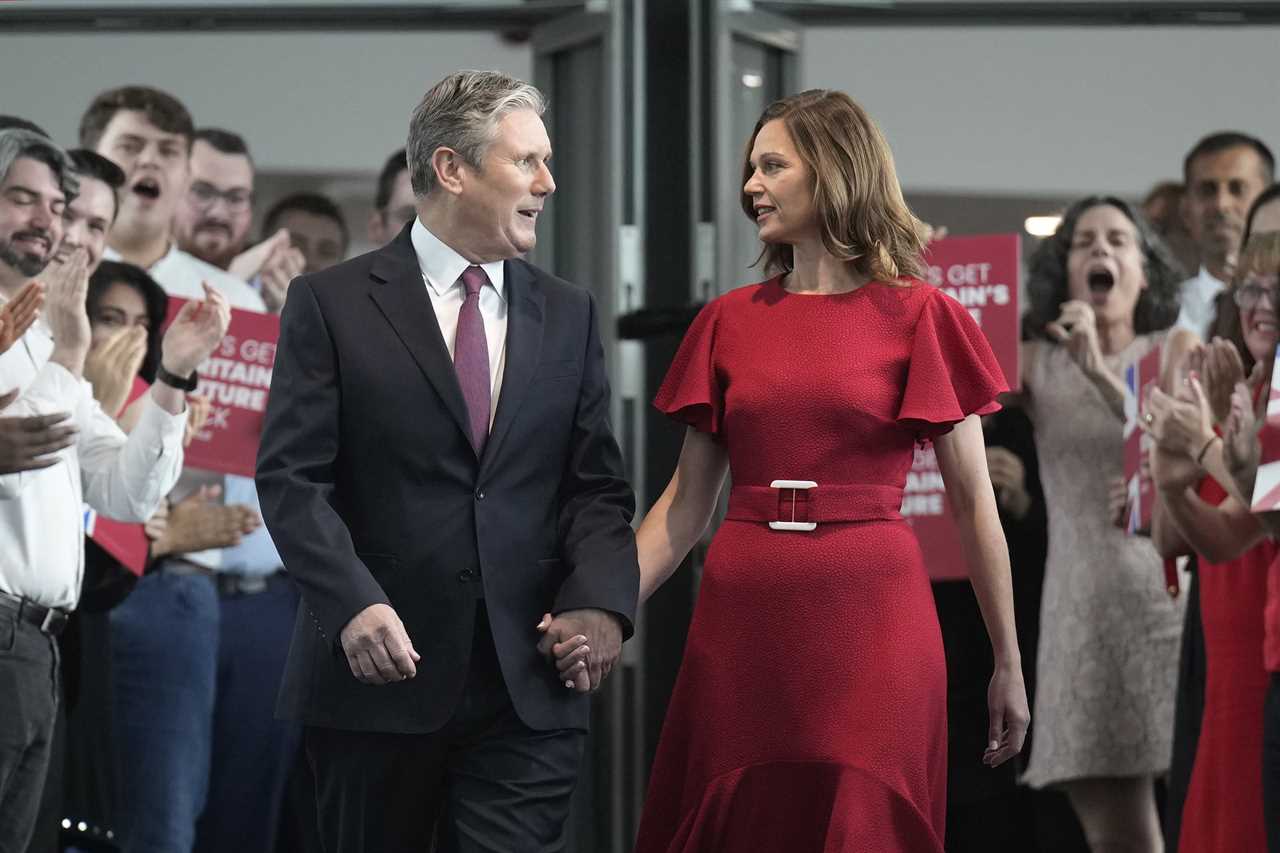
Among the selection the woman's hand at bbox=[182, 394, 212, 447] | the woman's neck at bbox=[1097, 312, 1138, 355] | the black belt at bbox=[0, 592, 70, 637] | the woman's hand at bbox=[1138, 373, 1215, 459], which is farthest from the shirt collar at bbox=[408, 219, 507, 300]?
the woman's neck at bbox=[1097, 312, 1138, 355]

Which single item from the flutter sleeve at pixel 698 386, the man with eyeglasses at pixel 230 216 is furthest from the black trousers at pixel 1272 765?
the man with eyeglasses at pixel 230 216

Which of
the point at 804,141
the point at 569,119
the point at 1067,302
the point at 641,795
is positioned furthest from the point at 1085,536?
the point at 804,141

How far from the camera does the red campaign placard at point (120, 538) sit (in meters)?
5.02

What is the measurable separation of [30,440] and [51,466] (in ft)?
0.31

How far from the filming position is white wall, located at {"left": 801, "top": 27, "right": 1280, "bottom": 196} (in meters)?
5.39

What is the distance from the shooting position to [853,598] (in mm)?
3223

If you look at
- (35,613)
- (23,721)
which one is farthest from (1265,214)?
(23,721)

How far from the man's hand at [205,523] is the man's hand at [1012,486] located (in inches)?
83.6

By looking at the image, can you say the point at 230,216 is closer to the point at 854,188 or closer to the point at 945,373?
the point at 854,188

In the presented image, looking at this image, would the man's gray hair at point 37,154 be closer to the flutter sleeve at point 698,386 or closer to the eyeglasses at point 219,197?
the eyeglasses at point 219,197

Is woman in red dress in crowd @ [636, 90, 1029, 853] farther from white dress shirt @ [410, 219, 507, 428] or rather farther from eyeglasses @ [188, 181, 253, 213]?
eyeglasses @ [188, 181, 253, 213]

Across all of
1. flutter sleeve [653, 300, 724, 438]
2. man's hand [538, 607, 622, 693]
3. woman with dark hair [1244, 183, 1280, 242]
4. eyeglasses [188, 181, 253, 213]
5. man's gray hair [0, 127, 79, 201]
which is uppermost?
man's gray hair [0, 127, 79, 201]

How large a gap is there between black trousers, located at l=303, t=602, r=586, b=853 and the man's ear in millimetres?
712

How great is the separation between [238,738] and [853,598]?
8.69 ft
